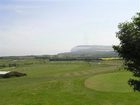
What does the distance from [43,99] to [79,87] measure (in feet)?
51.8

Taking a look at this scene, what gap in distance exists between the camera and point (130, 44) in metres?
23.1

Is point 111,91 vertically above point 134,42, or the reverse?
point 134,42

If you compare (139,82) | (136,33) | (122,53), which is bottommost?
(139,82)

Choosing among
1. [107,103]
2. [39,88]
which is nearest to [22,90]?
[39,88]

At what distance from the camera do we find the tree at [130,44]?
2278 centimetres

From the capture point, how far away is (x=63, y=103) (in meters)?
51.1

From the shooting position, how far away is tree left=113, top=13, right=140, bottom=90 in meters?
22.8

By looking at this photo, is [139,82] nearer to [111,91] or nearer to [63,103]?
[63,103]

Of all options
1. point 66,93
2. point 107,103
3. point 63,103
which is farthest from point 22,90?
point 107,103

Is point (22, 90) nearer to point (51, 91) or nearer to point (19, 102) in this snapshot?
point (51, 91)

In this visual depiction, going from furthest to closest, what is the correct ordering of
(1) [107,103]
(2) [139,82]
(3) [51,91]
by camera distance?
(3) [51,91] < (1) [107,103] < (2) [139,82]

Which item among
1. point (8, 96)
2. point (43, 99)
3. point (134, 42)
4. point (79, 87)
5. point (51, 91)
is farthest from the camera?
point (79, 87)

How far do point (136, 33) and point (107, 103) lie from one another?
29.8 meters

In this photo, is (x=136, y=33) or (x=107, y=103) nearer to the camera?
(x=136, y=33)
